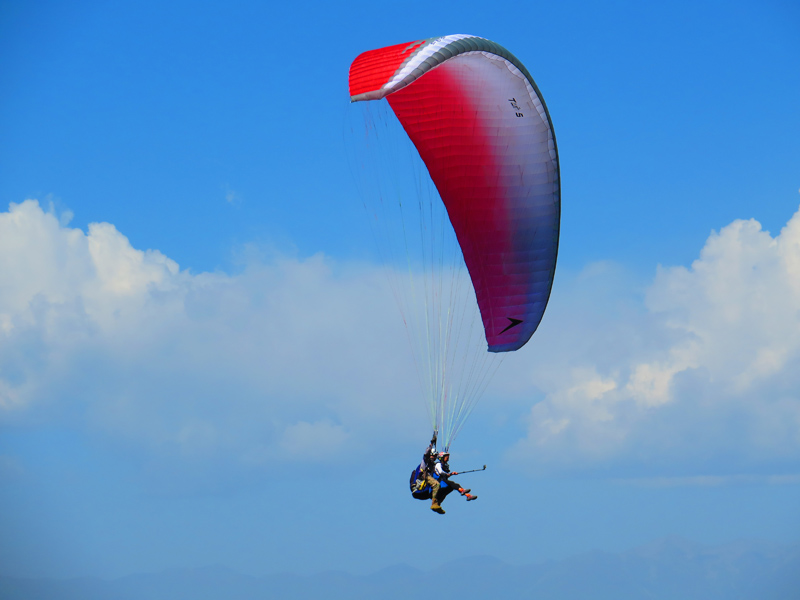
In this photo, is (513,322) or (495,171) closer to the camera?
(495,171)

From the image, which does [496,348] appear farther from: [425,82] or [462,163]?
[425,82]

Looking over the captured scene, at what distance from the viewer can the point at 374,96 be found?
741 inches

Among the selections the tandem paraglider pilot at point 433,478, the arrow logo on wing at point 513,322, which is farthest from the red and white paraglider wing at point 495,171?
the tandem paraglider pilot at point 433,478

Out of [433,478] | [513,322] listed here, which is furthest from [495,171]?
[433,478]

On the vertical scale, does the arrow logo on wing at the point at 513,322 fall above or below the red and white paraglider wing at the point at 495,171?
below

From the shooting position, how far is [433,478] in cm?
2162

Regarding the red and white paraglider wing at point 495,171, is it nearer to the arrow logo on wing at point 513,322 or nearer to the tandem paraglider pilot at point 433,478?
the arrow logo on wing at point 513,322

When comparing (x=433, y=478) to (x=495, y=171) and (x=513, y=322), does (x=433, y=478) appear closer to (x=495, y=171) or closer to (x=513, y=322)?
(x=513, y=322)

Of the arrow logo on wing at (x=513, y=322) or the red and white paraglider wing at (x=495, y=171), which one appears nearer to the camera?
the red and white paraglider wing at (x=495, y=171)

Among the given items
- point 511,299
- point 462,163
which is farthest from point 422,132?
point 511,299

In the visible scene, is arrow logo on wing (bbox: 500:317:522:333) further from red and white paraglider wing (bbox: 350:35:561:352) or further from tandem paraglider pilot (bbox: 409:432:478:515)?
tandem paraglider pilot (bbox: 409:432:478:515)

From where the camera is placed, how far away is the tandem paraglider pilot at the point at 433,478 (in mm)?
21484

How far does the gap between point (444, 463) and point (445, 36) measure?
28.3 ft

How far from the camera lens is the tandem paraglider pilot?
70.5ft
